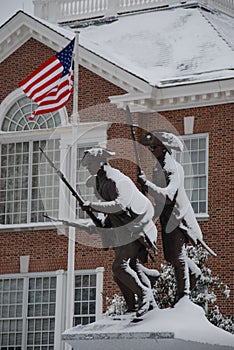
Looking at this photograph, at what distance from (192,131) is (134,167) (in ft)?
5.55

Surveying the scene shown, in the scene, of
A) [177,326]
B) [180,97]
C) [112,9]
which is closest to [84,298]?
[180,97]

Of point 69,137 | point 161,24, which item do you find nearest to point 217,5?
point 161,24

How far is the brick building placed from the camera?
27719 millimetres

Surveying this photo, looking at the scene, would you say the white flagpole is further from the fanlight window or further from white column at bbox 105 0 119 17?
white column at bbox 105 0 119 17

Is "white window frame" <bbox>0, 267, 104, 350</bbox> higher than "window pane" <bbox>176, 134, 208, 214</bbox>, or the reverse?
"window pane" <bbox>176, 134, 208, 214</bbox>

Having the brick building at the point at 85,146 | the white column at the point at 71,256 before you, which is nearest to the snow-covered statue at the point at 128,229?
the white column at the point at 71,256

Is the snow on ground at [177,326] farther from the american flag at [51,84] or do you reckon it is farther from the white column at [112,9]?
the white column at [112,9]

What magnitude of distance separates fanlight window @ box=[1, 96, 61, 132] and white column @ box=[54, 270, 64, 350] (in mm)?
3966

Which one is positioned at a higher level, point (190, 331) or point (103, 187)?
point (103, 187)

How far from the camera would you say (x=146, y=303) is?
52.9ft

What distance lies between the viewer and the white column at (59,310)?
2809 cm

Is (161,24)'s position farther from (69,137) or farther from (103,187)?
(103,187)

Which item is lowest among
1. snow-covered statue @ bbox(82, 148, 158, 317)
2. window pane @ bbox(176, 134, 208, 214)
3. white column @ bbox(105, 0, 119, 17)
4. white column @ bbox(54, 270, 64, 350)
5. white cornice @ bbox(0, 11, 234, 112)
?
white column @ bbox(54, 270, 64, 350)

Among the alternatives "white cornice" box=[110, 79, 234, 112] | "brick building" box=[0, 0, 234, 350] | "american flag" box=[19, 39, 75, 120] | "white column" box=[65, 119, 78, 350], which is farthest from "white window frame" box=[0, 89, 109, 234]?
"american flag" box=[19, 39, 75, 120]
